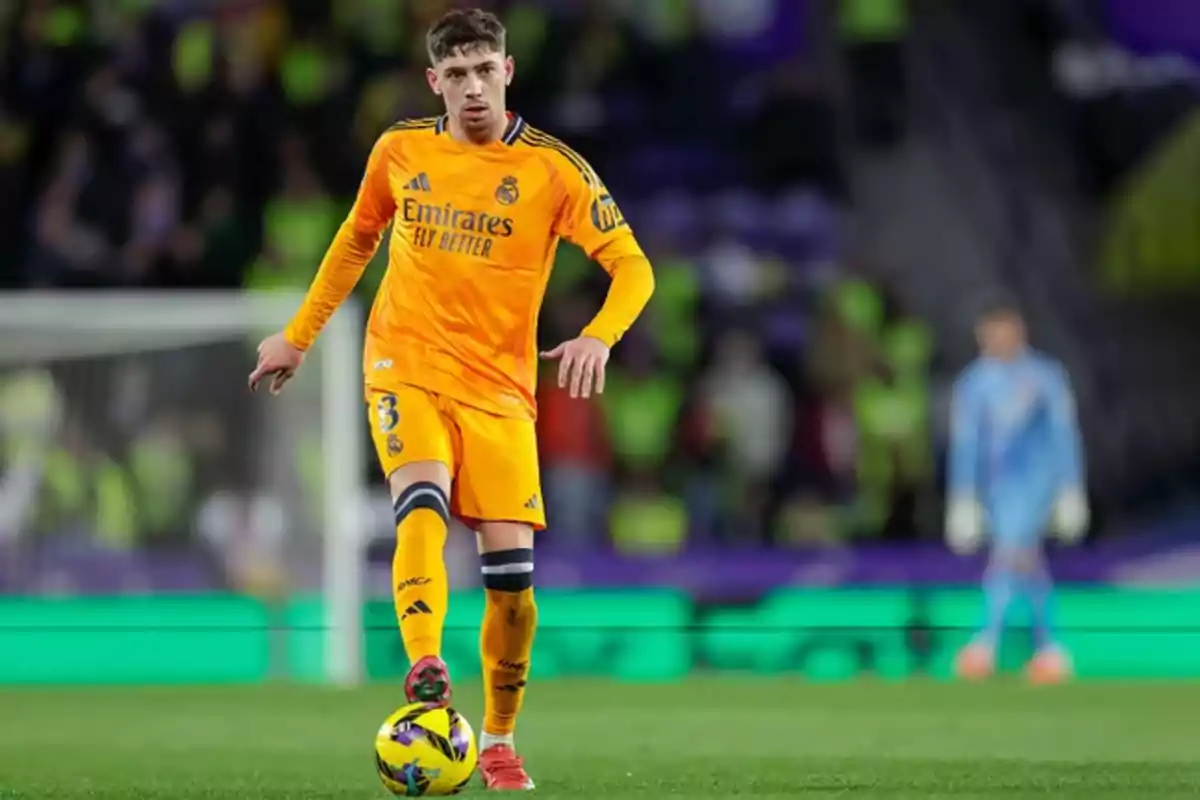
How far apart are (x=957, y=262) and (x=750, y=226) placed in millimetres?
1404

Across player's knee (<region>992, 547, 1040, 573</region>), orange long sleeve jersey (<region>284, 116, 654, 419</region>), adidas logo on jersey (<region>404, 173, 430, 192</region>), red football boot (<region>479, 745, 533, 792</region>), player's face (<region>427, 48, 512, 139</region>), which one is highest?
player's face (<region>427, 48, 512, 139</region>)

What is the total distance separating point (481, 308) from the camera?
20.6 feet

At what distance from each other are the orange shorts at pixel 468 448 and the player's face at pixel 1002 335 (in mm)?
6921

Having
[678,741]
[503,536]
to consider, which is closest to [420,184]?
[503,536]

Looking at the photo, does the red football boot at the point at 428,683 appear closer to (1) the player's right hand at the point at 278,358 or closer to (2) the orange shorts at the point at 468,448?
(2) the orange shorts at the point at 468,448

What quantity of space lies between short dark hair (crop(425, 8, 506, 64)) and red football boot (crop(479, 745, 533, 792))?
1.76 m

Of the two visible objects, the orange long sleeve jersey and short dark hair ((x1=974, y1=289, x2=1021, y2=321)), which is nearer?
the orange long sleeve jersey

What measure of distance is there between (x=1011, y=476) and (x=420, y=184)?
24.5 ft

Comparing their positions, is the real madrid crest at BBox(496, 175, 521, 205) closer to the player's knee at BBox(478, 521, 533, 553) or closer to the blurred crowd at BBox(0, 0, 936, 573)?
the player's knee at BBox(478, 521, 533, 553)

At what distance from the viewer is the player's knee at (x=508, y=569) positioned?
20.4 ft

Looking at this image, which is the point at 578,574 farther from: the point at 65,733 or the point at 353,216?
the point at 353,216

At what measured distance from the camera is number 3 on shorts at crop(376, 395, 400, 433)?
6164 millimetres

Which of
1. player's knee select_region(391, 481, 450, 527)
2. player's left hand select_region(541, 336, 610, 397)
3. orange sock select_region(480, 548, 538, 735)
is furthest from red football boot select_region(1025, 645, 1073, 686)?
player's left hand select_region(541, 336, 610, 397)

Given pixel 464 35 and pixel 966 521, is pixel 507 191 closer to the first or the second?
pixel 464 35
